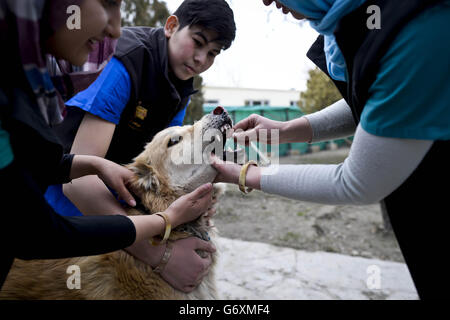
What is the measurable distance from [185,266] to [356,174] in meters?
1.17

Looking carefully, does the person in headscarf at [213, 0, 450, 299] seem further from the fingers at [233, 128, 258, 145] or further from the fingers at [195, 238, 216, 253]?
the fingers at [195, 238, 216, 253]

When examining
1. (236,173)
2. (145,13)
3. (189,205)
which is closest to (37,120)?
(236,173)

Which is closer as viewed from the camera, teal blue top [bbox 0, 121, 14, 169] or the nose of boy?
teal blue top [bbox 0, 121, 14, 169]

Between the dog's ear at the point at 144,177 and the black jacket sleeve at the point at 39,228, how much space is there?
746 millimetres

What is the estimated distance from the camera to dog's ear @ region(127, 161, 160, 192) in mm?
2004

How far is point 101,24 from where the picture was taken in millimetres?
1034

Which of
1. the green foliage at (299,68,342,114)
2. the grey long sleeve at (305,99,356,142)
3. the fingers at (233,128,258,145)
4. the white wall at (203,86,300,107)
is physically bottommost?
the white wall at (203,86,300,107)

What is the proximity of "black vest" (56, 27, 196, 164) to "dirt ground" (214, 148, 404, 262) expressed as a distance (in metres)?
3.31

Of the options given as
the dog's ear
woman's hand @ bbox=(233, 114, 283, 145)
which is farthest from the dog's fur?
woman's hand @ bbox=(233, 114, 283, 145)

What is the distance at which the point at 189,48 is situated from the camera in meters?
2.08

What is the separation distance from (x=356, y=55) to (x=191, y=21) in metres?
1.27

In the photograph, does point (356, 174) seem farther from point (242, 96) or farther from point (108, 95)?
point (242, 96)
